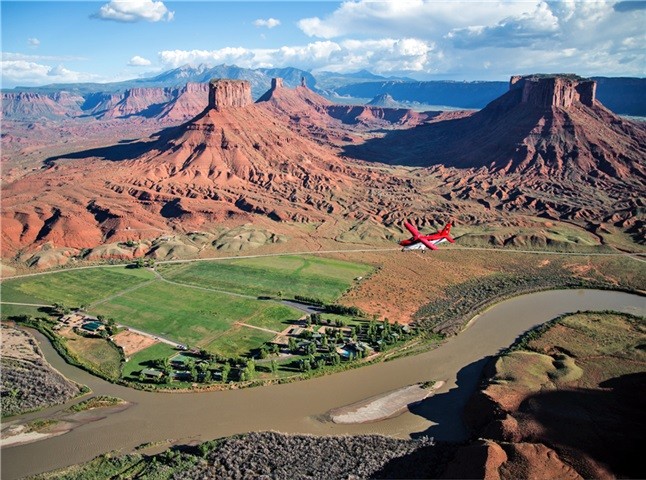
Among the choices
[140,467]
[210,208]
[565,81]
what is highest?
[565,81]

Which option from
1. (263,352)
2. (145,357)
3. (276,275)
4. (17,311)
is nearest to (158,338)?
(145,357)

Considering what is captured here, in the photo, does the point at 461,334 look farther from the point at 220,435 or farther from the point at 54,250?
the point at 54,250

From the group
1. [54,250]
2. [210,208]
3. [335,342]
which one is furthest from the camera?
[210,208]

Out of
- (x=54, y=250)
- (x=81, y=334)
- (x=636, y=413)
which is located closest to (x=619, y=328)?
(x=636, y=413)

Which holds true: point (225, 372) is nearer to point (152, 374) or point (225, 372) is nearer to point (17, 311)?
point (152, 374)

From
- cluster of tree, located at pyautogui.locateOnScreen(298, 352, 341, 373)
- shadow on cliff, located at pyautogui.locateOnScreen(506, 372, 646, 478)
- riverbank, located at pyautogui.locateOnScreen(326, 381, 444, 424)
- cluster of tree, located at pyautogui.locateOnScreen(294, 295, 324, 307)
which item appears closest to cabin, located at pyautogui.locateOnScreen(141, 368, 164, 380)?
cluster of tree, located at pyautogui.locateOnScreen(298, 352, 341, 373)

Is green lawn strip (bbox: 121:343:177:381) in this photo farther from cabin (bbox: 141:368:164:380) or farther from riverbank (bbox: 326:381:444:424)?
riverbank (bbox: 326:381:444:424)
